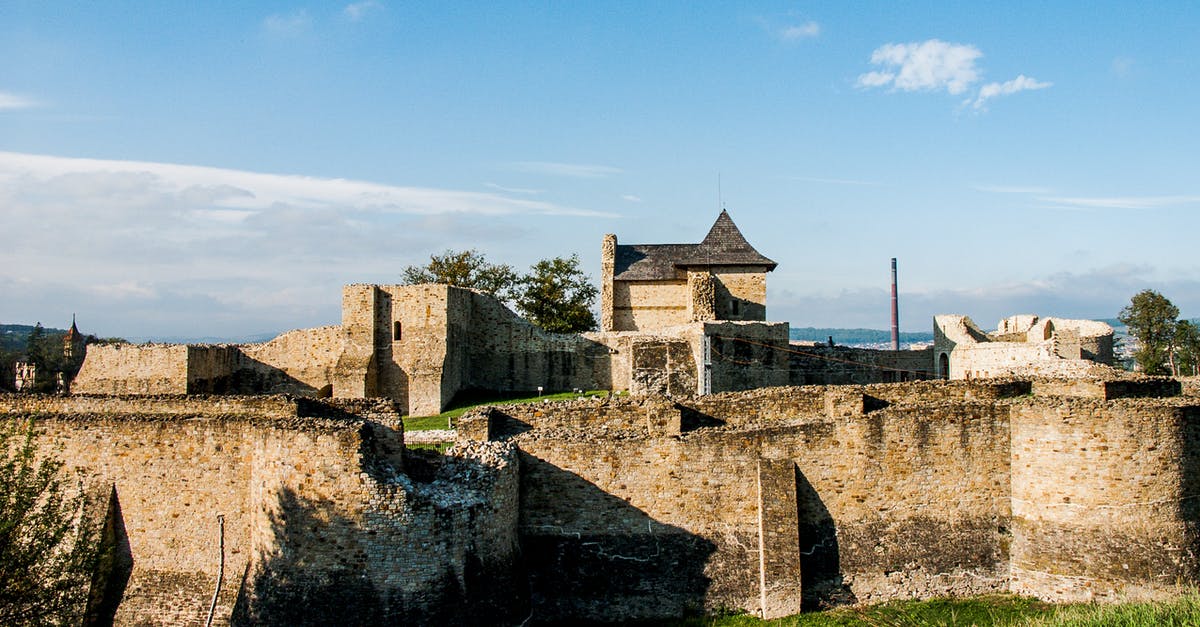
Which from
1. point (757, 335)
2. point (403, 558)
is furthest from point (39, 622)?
point (757, 335)

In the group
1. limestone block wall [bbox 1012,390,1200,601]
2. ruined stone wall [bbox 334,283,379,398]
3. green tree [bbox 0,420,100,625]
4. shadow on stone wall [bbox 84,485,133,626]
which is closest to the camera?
green tree [bbox 0,420,100,625]

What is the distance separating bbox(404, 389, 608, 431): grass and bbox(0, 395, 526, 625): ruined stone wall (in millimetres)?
9984

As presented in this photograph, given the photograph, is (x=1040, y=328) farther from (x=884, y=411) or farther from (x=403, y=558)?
(x=403, y=558)

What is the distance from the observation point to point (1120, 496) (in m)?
16.1

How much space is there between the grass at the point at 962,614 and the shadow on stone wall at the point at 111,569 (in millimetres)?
8804

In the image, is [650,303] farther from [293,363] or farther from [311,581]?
[311,581]

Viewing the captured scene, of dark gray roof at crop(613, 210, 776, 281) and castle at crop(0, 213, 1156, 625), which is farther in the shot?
dark gray roof at crop(613, 210, 776, 281)

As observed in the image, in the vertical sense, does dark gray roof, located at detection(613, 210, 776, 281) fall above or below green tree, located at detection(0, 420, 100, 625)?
above

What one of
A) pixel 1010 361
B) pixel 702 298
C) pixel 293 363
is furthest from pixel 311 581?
pixel 702 298

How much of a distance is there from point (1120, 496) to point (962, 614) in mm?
3384

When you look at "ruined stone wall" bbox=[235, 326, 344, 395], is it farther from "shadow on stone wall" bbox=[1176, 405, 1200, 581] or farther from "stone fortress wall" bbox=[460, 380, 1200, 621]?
"shadow on stone wall" bbox=[1176, 405, 1200, 581]

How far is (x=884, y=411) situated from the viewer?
16578 millimetres

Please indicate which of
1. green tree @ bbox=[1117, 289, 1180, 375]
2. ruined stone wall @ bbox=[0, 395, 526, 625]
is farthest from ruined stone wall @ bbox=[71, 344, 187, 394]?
green tree @ bbox=[1117, 289, 1180, 375]

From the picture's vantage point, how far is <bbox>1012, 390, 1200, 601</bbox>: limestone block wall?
52.7 ft
